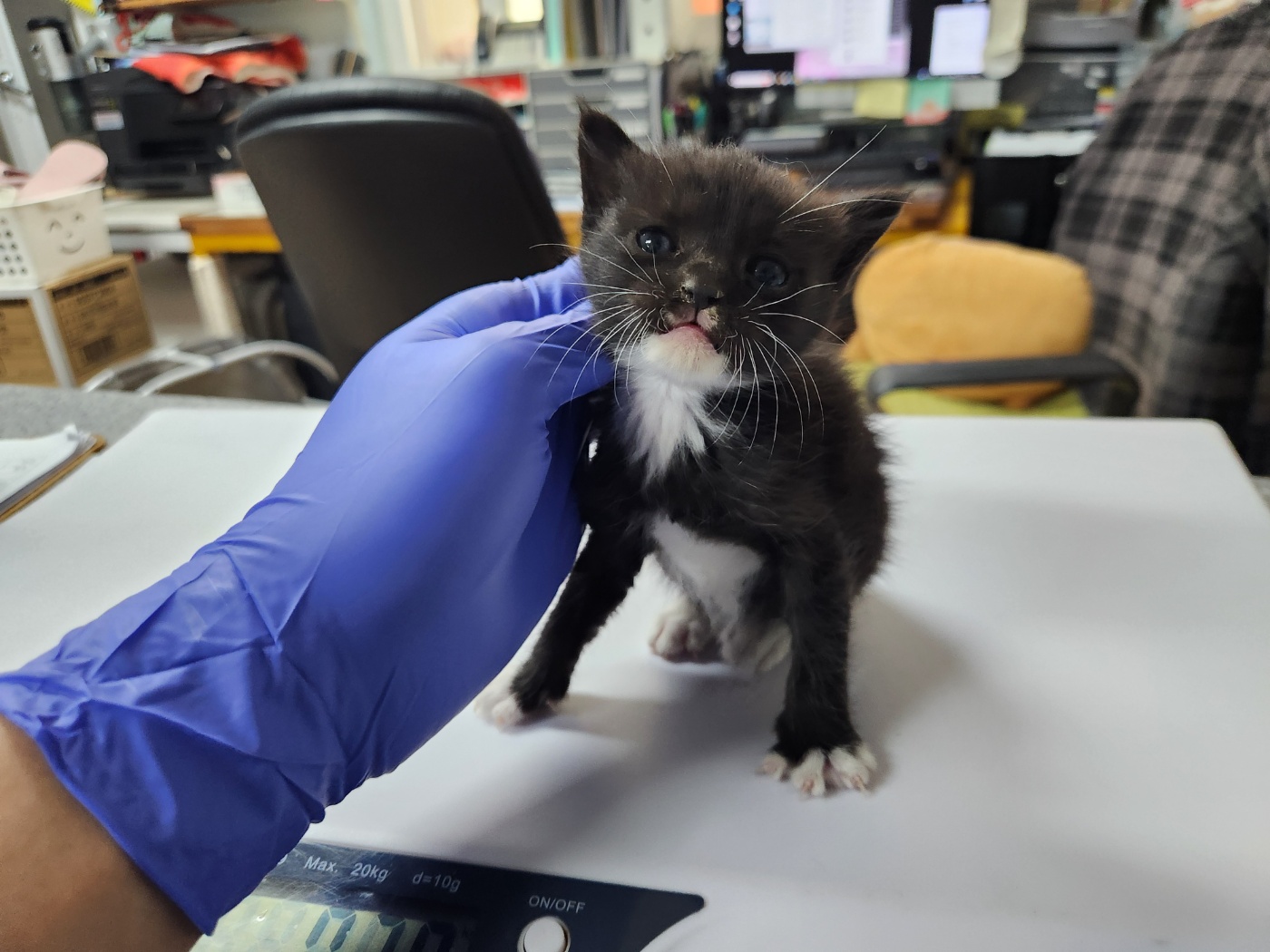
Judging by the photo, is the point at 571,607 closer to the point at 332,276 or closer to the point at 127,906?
the point at 127,906

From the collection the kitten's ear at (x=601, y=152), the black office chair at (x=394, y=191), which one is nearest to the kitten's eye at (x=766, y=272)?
the kitten's ear at (x=601, y=152)

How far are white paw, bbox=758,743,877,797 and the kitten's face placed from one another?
11.4 inches

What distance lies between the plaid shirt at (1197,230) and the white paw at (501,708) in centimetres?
139

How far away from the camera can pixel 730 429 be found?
25.8 inches

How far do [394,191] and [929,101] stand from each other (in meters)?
2.05

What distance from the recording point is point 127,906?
0.46 metres

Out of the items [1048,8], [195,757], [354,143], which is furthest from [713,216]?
[1048,8]

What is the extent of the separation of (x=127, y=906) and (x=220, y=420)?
86 cm

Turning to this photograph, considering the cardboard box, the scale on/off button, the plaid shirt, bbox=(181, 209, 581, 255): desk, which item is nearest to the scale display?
the scale on/off button

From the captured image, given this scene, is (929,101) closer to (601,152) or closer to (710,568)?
(601,152)

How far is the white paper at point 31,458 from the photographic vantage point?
1.03m

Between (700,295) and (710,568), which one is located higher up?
(700,295)

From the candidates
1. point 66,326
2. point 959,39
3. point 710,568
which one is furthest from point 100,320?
point 959,39

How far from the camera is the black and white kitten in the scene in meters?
0.61
